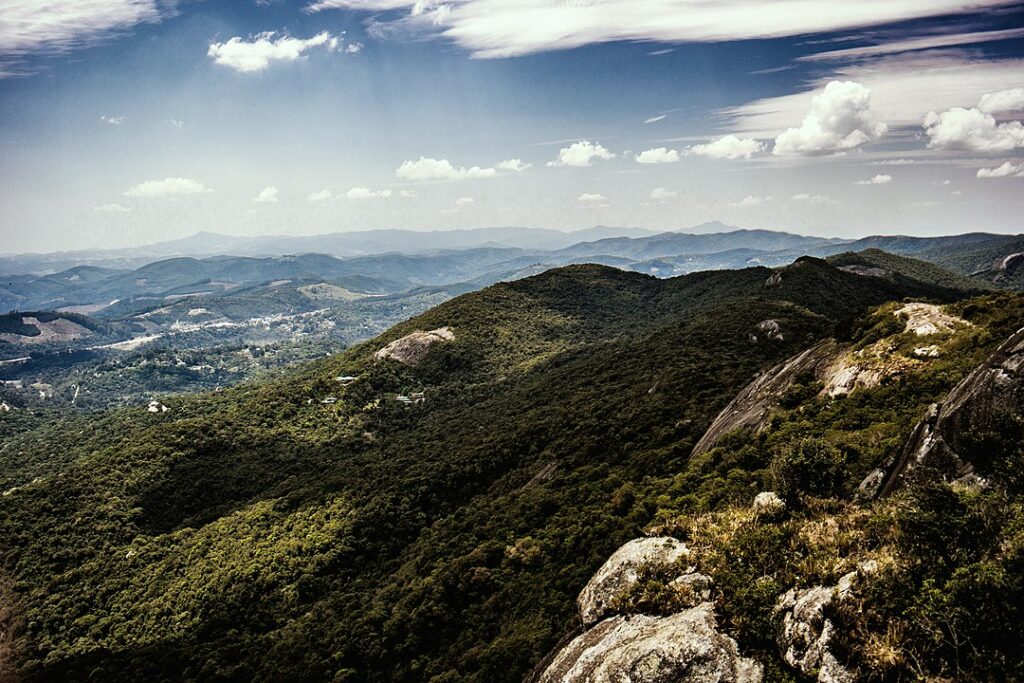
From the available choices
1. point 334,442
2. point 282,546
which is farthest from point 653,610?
point 334,442

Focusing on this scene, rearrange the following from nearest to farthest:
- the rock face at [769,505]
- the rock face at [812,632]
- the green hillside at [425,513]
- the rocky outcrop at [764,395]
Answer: the rock face at [812,632] < the rock face at [769,505] < the green hillside at [425,513] < the rocky outcrop at [764,395]

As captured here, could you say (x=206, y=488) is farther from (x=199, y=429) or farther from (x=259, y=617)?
(x=259, y=617)

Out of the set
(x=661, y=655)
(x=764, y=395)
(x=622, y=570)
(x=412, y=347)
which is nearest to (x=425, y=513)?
(x=764, y=395)

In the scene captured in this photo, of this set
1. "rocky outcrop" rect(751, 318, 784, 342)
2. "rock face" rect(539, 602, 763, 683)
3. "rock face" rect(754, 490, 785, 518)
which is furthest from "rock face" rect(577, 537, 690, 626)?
"rocky outcrop" rect(751, 318, 784, 342)

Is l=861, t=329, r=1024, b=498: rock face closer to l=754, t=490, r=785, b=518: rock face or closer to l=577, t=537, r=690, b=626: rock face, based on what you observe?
l=754, t=490, r=785, b=518: rock face

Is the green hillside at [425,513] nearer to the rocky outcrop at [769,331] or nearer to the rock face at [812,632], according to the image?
the rock face at [812,632]

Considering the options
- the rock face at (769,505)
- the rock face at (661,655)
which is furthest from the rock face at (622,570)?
the rock face at (769,505)

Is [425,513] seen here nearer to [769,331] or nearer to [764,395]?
[764,395]
